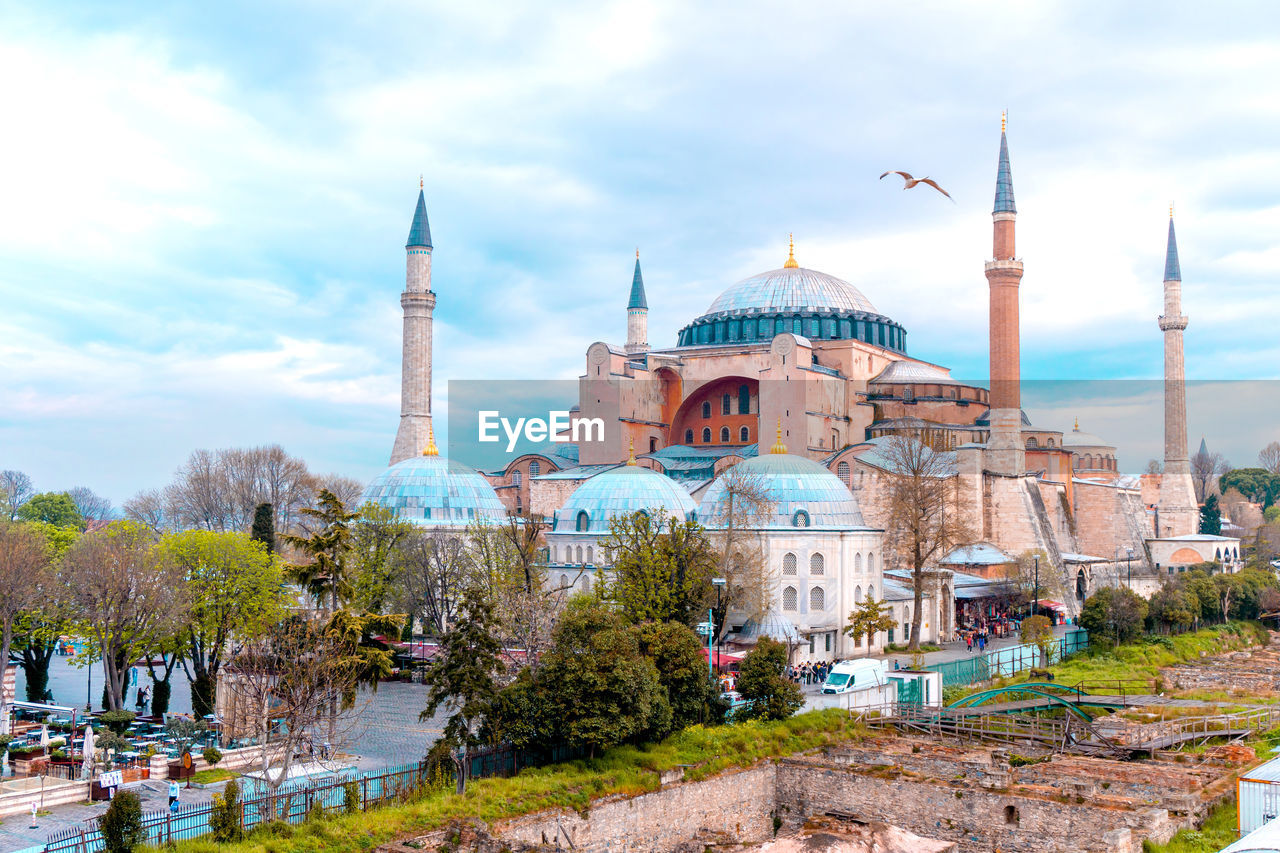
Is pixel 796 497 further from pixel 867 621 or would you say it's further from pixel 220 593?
pixel 220 593

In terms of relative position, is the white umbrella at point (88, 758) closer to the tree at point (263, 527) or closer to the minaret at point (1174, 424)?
the tree at point (263, 527)

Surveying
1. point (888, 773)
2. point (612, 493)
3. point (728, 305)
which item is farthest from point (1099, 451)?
point (888, 773)

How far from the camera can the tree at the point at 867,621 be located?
2958 cm

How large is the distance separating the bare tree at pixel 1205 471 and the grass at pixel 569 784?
7171cm

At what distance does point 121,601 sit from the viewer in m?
22.0

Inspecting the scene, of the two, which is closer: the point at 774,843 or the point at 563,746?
the point at 774,843

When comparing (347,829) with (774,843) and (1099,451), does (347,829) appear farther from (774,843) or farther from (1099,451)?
(1099,451)

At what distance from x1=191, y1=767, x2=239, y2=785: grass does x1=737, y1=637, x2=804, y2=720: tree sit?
29.2ft

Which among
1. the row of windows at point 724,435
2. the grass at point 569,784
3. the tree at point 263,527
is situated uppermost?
the row of windows at point 724,435

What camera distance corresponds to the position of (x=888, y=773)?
19594mm

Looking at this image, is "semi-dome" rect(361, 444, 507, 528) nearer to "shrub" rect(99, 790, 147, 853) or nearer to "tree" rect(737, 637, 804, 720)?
"tree" rect(737, 637, 804, 720)

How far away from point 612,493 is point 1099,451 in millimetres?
40127

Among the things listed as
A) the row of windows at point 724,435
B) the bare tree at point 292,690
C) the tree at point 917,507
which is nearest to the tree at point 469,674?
the bare tree at point 292,690

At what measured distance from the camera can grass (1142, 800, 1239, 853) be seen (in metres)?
16.2
